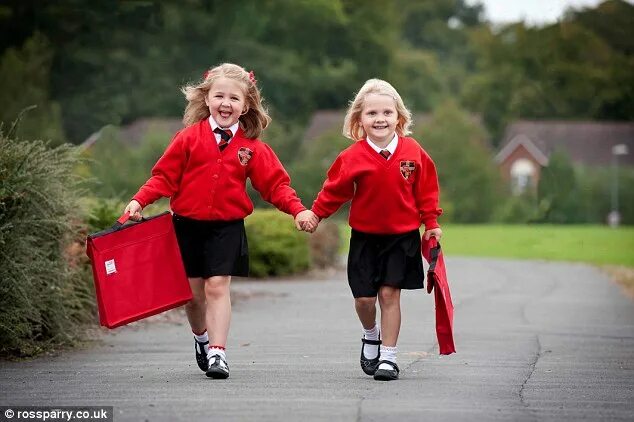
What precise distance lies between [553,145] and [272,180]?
4722 centimetres

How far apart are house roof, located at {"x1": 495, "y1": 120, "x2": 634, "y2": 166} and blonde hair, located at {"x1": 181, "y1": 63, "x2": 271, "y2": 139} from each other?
4158 centimetres

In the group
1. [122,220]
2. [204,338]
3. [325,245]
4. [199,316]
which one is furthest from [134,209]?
[325,245]

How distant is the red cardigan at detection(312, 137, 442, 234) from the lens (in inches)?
309

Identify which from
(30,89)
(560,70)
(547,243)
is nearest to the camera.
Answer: (30,89)

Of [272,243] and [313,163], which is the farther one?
[313,163]

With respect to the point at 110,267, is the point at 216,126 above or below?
above

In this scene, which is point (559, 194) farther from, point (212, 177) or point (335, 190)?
point (212, 177)

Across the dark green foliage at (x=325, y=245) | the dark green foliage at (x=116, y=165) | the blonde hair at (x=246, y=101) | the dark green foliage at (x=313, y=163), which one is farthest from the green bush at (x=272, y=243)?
the dark green foliage at (x=313, y=163)

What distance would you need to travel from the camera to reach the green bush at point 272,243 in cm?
2031

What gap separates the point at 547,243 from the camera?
3834cm

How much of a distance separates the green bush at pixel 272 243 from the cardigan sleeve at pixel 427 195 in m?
12.2

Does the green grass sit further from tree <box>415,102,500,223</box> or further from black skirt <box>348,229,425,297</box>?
black skirt <box>348,229,425,297</box>

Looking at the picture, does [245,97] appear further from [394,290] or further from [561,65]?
[561,65]

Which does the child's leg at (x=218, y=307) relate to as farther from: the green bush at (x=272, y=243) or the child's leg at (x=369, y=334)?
the green bush at (x=272, y=243)
